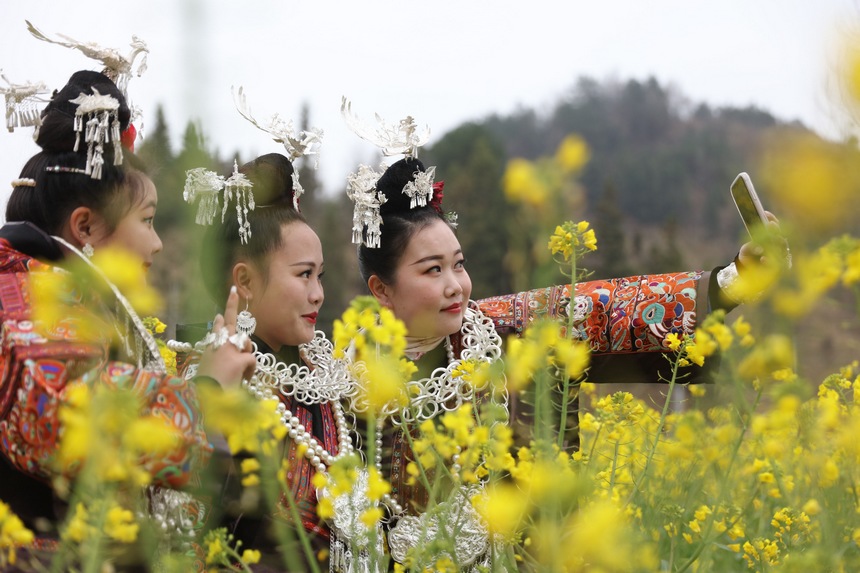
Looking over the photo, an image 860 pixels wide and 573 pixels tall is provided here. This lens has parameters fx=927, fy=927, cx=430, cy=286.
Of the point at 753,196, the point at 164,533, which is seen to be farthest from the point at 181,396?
the point at 753,196

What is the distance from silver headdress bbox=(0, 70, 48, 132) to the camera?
194 cm

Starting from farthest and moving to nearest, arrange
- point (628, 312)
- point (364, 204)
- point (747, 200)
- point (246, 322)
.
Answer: point (628, 312)
point (364, 204)
point (246, 322)
point (747, 200)

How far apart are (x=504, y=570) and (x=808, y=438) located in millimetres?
606

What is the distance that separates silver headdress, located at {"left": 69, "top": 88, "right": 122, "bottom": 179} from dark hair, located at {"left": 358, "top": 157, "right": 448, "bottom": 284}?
3.26 feet

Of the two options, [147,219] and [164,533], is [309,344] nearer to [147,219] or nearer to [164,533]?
[147,219]

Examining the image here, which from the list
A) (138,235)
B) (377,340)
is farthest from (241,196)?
(377,340)

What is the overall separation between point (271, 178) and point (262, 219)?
0.41 feet

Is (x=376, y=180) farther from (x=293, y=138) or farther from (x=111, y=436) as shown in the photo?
(x=111, y=436)

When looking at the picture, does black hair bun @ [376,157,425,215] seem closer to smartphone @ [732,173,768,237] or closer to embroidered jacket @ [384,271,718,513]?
embroidered jacket @ [384,271,718,513]

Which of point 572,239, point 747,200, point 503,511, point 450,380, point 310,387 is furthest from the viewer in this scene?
point 450,380

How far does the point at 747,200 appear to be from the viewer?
2.22 meters

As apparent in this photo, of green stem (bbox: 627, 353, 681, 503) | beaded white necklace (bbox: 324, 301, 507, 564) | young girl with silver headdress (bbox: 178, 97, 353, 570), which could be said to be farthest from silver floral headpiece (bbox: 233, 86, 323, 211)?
green stem (bbox: 627, 353, 681, 503)

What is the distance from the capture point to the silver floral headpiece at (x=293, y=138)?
2564 mm

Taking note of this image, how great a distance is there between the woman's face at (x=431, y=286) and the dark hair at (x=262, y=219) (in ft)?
1.17
